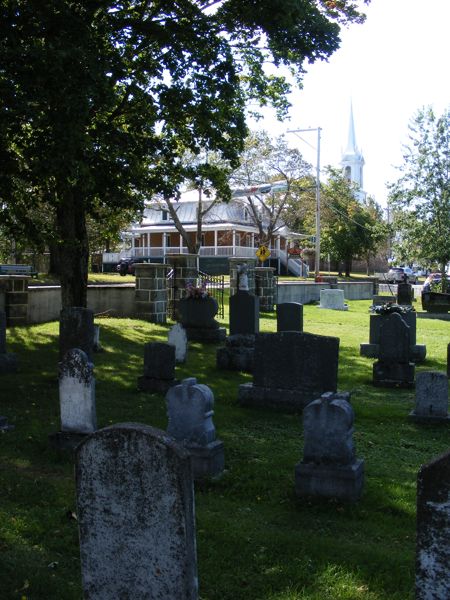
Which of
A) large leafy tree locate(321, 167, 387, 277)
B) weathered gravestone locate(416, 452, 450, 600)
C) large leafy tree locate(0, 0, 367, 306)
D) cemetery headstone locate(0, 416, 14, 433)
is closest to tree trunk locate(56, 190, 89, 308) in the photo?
large leafy tree locate(0, 0, 367, 306)

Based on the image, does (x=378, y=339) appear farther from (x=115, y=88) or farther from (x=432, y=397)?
(x=115, y=88)

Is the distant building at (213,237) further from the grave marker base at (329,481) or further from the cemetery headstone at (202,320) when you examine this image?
the grave marker base at (329,481)

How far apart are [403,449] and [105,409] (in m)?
4.12

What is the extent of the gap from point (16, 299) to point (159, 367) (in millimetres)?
8354

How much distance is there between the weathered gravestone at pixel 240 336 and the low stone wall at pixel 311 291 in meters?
12.9

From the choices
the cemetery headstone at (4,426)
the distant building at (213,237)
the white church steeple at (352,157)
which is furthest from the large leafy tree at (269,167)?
the white church steeple at (352,157)

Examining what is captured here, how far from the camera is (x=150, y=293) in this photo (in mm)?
19969

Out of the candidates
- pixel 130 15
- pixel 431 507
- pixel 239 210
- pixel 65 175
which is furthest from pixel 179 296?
pixel 239 210

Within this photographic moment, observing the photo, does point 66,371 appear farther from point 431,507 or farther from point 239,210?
point 239,210

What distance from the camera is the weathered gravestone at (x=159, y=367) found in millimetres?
10445

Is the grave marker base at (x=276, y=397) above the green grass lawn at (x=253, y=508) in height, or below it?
above

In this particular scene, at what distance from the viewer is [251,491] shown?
643 cm

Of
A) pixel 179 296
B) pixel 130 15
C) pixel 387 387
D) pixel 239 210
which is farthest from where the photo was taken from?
pixel 239 210

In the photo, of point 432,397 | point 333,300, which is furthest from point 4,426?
point 333,300
